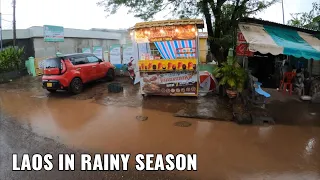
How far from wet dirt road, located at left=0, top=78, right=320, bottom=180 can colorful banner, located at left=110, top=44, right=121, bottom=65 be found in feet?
20.1

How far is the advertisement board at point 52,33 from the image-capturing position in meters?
15.7

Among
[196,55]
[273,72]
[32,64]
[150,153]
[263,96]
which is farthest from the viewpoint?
[32,64]

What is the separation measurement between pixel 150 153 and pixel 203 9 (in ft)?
16.7

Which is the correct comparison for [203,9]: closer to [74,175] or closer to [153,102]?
[153,102]

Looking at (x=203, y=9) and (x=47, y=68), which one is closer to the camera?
(x=203, y=9)

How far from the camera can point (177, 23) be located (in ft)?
26.5

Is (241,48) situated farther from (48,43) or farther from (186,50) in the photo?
(48,43)

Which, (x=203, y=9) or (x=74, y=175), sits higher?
(x=203, y=9)

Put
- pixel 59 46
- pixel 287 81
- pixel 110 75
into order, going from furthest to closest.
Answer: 1. pixel 59 46
2. pixel 110 75
3. pixel 287 81

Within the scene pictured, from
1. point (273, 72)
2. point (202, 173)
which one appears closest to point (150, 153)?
point (202, 173)

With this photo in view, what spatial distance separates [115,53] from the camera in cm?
1443

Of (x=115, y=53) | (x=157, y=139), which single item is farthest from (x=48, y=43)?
(x=157, y=139)

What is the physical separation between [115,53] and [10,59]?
271 inches

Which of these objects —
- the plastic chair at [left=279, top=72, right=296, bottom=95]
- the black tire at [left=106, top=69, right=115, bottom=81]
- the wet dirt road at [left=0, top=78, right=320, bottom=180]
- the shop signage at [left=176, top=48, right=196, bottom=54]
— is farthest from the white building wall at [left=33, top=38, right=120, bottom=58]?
the plastic chair at [left=279, top=72, right=296, bottom=95]
